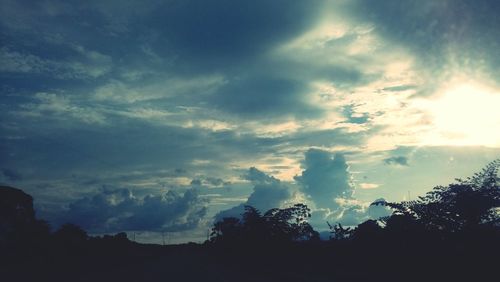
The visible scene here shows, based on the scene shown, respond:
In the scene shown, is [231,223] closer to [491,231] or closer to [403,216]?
[403,216]

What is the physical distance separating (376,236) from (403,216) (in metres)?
2.47

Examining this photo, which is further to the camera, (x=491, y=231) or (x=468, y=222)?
(x=468, y=222)

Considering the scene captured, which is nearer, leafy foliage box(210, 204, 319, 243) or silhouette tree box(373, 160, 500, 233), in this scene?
silhouette tree box(373, 160, 500, 233)

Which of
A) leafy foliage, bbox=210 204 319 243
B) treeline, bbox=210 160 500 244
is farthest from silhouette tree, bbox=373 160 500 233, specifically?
leafy foliage, bbox=210 204 319 243

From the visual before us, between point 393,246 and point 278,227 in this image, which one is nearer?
point 393,246

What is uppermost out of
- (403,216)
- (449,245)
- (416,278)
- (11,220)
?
(11,220)

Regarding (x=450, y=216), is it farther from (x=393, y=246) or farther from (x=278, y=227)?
(x=278, y=227)

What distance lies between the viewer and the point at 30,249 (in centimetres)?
6219

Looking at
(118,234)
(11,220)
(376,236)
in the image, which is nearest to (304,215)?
(376,236)

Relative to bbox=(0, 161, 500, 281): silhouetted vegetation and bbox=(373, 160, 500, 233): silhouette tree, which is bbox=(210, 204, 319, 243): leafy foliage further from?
bbox=(373, 160, 500, 233): silhouette tree

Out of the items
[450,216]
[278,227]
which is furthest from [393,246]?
[278,227]

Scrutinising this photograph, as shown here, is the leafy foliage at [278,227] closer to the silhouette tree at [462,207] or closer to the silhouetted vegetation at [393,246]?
the silhouetted vegetation at [393,246]

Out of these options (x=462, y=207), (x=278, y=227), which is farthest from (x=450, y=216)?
(x=278, y=227)

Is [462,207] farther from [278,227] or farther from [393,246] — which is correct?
[278,227]
